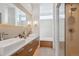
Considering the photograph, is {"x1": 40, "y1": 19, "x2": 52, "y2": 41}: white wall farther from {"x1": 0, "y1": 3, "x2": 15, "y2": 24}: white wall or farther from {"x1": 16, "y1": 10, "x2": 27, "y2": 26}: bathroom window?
{"x1": 0, "y1": 3, "x2": 15, "y2": 24}: white wall

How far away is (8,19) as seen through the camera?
1769 millimetres

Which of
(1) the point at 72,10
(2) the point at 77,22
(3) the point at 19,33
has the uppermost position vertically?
(1) the point at 72,10

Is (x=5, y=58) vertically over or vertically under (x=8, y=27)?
under

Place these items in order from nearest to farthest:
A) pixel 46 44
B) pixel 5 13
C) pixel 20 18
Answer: pixel 5 13
pixel 20 18
pixel 46 44

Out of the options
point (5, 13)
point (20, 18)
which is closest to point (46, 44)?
point (20, 18)

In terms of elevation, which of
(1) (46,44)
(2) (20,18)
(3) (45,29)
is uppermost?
A: (2) (20,18)

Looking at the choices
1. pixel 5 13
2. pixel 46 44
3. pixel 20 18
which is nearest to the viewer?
pixel 5 13

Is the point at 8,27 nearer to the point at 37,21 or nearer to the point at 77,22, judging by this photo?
the point at 37,21

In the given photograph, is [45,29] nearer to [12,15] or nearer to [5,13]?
[12,15]

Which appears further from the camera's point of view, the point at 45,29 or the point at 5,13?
the point at 45,29

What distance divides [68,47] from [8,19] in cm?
85

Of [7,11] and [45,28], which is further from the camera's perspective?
[45,28]

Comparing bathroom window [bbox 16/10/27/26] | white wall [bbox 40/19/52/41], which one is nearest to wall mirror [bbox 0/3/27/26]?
bathroom window [bbox 16/10/27/26]

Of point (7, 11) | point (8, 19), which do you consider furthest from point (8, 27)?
point (7, 11)
